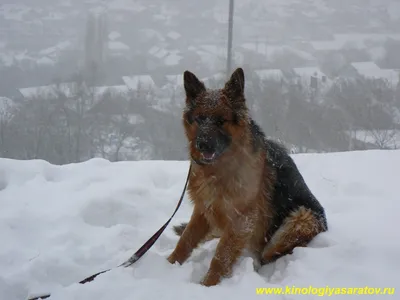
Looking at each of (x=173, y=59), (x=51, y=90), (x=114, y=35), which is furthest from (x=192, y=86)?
(x=114, y=35)

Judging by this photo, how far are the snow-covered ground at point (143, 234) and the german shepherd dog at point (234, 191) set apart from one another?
0.18m

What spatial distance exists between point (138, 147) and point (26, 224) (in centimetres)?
1303

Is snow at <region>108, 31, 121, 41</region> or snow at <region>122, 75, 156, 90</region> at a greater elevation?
snow at <region>108, 31, 121, 41</region>

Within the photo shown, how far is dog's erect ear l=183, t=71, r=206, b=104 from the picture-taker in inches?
143

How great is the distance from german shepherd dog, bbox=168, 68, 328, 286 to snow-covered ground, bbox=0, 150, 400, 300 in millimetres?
181

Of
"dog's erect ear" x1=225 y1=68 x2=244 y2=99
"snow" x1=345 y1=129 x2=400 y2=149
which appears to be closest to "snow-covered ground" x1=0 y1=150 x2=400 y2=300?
"dog's erect ear" x1=225 y1=68 x2=244 y2=99

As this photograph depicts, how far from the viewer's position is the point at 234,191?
140 inches

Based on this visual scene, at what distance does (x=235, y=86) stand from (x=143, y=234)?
76.6 inches

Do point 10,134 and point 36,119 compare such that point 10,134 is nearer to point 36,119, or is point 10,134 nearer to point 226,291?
point 36,119

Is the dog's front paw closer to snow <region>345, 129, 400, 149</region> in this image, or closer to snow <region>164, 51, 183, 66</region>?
snow <region>345, 129, 400, 149</region>

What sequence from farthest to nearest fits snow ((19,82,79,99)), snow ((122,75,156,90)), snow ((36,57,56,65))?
snow ((36,57,56,65)) → snow ((122,75,156,90)) → snow ((19,82,79,99))

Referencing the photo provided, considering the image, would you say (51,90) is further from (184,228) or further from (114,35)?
(184,228)

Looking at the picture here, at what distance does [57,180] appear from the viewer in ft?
18.5

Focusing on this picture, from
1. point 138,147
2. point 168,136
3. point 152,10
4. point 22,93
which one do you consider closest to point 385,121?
point 168,136
